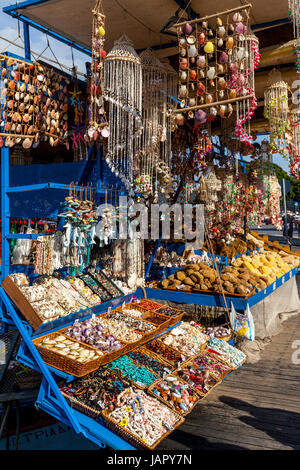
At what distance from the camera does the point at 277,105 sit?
16.3 ft

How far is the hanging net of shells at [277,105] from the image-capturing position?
494cm

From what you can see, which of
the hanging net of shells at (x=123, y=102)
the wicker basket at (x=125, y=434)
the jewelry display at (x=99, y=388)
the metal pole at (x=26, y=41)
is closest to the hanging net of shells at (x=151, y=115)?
the hanging net of shells at (x=123, y=102)

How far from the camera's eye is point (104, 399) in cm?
259

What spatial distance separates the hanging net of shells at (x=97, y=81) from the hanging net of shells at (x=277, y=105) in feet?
8.77

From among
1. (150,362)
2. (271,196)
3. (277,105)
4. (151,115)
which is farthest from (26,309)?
(271,196)

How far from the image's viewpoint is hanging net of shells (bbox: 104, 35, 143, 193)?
3.42 metres

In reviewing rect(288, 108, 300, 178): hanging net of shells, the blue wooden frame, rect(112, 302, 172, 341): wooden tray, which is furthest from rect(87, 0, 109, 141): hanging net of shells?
rect(288, 108, 300, 178): hanging net of shells

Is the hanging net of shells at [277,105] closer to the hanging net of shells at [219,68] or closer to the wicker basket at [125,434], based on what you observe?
the hanging net of shells at [219,68]

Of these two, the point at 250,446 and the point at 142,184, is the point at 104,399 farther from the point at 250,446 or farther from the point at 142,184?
the point at 142,184

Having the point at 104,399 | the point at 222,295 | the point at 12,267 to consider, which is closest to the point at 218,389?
the point at 222,295

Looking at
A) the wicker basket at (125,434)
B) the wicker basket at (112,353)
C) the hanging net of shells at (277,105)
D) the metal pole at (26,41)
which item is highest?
the metal pole at (26,41)

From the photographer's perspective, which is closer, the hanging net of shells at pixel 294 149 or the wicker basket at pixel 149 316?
the wicker basket at pixel 149 316

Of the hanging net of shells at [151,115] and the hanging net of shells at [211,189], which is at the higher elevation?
the hanging net of shells at [151,115]

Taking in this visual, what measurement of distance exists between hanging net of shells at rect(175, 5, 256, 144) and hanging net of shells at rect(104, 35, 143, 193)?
539 millimetres
